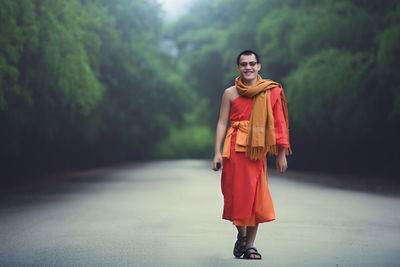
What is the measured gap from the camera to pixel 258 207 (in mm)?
4945


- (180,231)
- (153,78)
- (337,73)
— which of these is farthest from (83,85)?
(153,78)

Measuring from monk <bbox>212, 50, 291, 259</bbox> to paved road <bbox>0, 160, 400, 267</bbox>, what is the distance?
40cm

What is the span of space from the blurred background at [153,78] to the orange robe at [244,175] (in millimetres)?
7609

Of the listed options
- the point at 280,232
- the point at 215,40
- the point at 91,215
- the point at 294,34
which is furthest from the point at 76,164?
the point at 280,232

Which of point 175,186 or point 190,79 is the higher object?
point 190,79

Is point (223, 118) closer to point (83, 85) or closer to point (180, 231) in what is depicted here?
point (180, 231)

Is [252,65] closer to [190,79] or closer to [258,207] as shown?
[258,207]

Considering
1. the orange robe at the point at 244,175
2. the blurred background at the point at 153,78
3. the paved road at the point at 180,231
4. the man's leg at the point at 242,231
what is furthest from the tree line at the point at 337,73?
the man's leg at the point at 242,231

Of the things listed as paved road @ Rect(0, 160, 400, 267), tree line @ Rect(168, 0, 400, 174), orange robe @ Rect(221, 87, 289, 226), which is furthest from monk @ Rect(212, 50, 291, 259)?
tree line @ Rect(168, 0, 400, 174)

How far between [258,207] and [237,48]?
2242cm

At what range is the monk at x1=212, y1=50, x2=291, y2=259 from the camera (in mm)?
4918

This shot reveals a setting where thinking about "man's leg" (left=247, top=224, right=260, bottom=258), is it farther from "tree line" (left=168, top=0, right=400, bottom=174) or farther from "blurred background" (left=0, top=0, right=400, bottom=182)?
"tree line" (left=168, top=0, right=400, bottom=174)

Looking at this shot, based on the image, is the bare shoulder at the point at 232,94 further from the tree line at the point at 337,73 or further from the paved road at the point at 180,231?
the tree line at the point at 337,73

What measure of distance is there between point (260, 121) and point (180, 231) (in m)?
2.37
